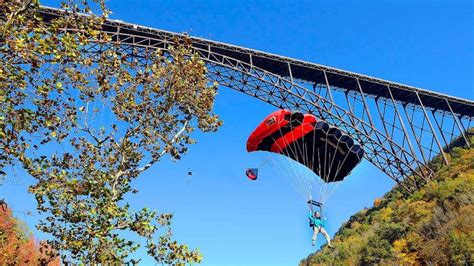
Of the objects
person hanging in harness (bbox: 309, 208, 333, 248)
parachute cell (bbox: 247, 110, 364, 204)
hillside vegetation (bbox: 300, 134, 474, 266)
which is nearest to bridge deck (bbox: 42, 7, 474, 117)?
hillside vegetation (bbox: 300, 134, 474, 266)

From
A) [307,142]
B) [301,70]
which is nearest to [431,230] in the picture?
[307,142]

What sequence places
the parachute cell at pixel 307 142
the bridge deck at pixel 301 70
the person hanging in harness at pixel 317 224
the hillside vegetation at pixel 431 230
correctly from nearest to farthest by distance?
the person hanging in harness at pixel 317 224 < the hillside vegetation at pixel 431 230 < the parachute cell at pixel 307 142 < the bridge deck at pixel 301 70

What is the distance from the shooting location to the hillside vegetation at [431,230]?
2505 cm

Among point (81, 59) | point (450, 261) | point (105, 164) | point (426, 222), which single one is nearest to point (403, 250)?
point (426, 222)

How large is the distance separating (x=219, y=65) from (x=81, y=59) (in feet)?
79.8

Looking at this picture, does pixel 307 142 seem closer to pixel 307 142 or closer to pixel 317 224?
pixel 307 142

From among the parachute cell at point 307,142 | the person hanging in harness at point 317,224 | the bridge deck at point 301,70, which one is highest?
the bridge deck at point 301,70

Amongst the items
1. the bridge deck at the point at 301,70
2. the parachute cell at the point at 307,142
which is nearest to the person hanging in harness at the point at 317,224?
the parachute cell at the point at 307,142

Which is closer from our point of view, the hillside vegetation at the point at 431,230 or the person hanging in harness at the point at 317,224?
the person hanging in harness at the point at 317,224

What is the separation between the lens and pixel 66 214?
30.6ft

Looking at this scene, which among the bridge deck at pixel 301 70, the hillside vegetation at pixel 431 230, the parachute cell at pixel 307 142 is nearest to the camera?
the hillside vegetation at pixel 431 230

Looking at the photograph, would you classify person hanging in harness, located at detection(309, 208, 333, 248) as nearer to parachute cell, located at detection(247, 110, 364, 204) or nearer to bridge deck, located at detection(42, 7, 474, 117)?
parachute cell, located at detection(247, 110, 364, 204)

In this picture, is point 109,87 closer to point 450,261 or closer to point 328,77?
point 450,261

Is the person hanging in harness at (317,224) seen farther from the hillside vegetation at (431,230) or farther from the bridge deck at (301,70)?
the bridge deck at (301,70)
